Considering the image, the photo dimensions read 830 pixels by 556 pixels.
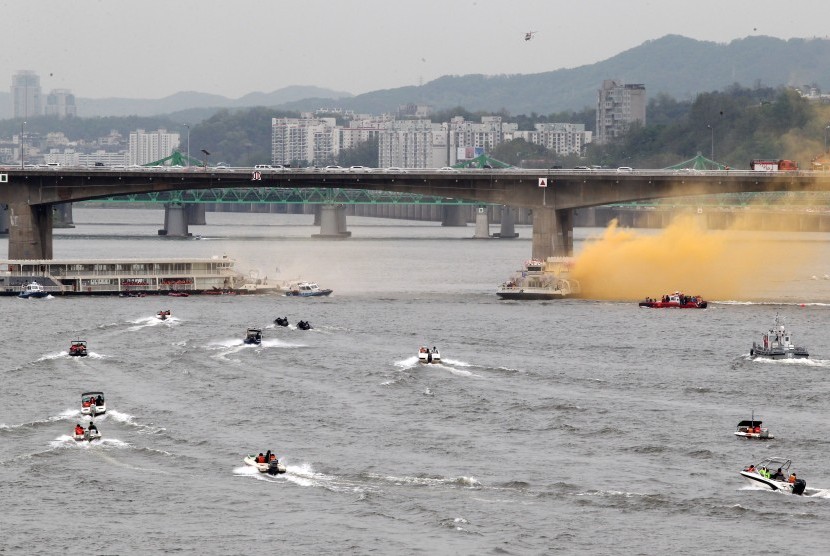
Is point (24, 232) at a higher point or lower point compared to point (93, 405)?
higher

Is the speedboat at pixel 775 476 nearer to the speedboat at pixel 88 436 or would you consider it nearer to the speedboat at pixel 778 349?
the speedboat at pixel 88 436

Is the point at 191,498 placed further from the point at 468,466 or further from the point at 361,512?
the point at 468,466

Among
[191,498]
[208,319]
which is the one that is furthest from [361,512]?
[208,319]

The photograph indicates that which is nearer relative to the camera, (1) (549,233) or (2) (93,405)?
(2) (93,405)

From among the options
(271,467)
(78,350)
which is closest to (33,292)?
(78,350)

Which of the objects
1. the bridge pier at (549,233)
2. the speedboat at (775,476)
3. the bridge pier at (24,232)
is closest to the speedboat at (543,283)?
the bridge pier at (549,233)

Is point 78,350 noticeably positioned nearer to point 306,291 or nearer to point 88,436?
point 88,436

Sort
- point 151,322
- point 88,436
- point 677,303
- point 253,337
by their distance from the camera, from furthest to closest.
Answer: point 677,303, point 151,322, point 253,337, point 88,436
